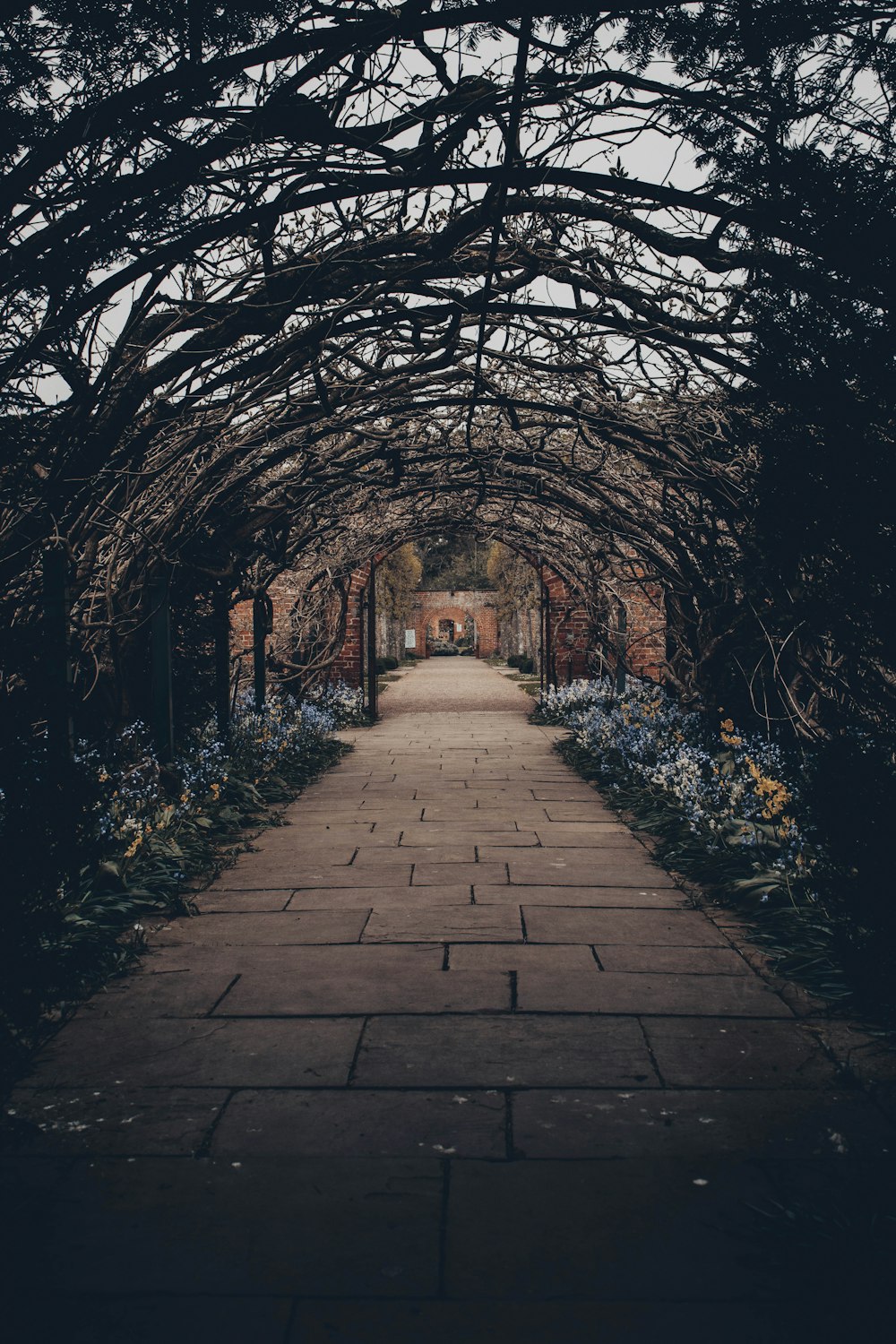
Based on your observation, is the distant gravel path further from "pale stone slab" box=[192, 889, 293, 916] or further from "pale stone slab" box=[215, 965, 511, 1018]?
"pale stone slab" box=[215, 965, 511, 1018]

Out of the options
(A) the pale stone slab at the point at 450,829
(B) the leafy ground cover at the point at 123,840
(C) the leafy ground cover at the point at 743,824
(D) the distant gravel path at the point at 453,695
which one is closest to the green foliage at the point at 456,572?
(D) the distant gravel path at the point at 453,695

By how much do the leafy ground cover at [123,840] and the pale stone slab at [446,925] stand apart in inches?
39.5

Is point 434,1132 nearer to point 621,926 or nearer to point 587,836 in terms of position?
point 621,926

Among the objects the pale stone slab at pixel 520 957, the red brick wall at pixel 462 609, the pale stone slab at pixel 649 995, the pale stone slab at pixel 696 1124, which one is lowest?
the pale stone slab at pixel 520 957

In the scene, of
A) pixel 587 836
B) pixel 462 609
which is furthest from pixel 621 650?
pixel 462 609

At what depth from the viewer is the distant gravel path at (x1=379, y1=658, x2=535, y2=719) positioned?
58.0 feet

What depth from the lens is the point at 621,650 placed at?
12.0 meters

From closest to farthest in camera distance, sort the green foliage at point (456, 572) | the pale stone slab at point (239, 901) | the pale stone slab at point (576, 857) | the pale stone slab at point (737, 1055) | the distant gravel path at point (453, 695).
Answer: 1. the pale stone slab at point (737, 1055)
2. the pale stone slab at point (239, 901)
3. the pale stone slab at point (576, 857)
4. the distant gravel path at point (453, 695)
5. the green foliage at point (456, 572)

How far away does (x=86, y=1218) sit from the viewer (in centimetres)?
219

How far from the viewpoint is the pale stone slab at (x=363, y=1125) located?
2494 mm

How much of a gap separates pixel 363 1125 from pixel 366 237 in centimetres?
341

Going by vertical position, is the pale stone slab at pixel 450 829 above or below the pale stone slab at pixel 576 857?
below

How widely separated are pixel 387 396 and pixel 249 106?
3.58 metres

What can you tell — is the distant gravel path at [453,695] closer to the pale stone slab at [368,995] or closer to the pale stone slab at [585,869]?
the pale stone slab at [585,869]
